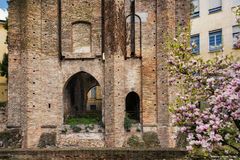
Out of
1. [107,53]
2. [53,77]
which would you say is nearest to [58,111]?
[53,77]

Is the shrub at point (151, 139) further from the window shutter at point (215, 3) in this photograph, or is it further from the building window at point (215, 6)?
the window shutter at point (215, 3)

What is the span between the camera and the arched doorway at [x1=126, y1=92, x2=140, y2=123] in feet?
83.6

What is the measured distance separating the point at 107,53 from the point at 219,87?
55.3 feet

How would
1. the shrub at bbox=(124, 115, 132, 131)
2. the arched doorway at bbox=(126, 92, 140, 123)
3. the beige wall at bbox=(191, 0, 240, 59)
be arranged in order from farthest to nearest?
the beige wall at bbox=(191, 0, 240, 59) → the arched doorway at bbox=(126, 92, 140, 123) → the shrub at bbox=(124, 115, 132, 131)

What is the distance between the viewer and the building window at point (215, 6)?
2995cm

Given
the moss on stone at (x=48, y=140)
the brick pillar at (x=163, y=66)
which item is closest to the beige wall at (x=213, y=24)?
the brick pillar at (x=163, y=66)

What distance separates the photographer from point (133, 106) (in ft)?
86.9

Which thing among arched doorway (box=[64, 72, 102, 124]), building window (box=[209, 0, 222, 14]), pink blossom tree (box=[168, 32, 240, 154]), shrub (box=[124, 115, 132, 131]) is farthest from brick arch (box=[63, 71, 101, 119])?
pink blossom tree (box=[168, 32, 240, 154])

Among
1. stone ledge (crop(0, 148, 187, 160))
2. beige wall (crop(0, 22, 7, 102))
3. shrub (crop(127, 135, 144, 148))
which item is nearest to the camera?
stone ledge (crop(0, 148, 187, 160))

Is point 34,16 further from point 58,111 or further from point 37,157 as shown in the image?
point 37,157

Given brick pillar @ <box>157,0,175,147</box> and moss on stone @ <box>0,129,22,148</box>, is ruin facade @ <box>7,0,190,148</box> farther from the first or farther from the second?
moss on stone @ <box>0,129,22,148</box>

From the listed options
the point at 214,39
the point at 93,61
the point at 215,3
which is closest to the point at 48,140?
the point at 93,61

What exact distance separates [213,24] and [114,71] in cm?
940

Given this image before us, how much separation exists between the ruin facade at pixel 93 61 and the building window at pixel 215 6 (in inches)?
218
